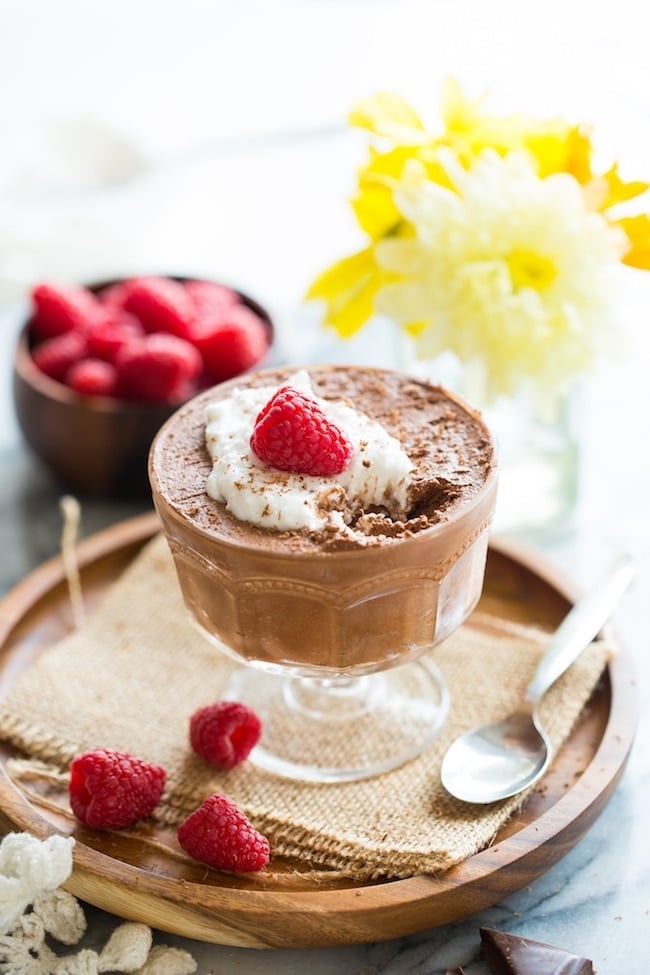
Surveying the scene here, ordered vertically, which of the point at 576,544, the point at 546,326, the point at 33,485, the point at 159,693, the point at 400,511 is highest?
the point at 546,326

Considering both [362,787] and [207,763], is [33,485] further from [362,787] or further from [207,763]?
[362,787]

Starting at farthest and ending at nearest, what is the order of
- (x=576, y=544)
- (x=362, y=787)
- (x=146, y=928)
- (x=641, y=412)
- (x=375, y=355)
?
(x=375, y=355), (x=641, y=412), (x=576, y=544), (x=362, y=787), (x=146, y=928)

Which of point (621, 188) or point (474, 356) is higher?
point (621, 188)

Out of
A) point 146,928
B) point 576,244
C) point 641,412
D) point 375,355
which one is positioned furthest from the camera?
point 375,355

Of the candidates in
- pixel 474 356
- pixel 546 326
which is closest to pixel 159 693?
pixel 474 356

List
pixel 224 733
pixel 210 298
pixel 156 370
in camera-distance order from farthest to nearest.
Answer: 1. pixel 210 298
2. pixel 156 370
3. pixel 224 733

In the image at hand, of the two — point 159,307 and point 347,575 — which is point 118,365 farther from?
point 347,575

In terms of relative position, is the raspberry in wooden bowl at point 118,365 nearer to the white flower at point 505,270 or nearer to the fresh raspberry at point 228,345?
the fresh raspberry at point 228,345

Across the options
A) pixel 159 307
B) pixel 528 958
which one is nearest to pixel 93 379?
pixel 159 307
